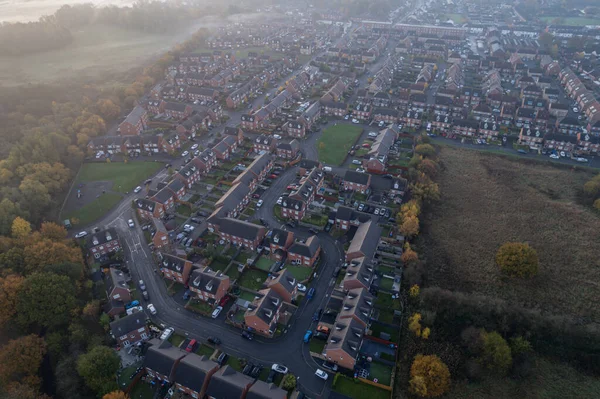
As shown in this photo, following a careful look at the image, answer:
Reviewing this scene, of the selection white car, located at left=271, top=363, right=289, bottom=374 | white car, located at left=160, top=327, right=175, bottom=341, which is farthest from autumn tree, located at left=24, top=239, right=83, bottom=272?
white car, located at left=271, top=363, right=289, bottom=374

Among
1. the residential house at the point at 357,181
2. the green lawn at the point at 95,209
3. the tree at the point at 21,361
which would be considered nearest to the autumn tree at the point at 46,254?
the tree at the point at 21,361

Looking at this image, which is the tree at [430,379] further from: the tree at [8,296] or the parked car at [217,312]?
the tree at [8,296]

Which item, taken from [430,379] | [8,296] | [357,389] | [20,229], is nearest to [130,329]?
[8,296]

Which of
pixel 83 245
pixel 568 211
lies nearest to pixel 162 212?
pixel 83 245

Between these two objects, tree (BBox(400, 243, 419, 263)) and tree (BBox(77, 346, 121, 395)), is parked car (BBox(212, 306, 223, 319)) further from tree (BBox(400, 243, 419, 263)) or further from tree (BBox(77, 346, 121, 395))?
tree (BBox(400, 243, 419, 263))

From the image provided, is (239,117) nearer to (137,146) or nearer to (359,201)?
(137,146)

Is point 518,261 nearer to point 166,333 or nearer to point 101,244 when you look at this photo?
point 166,333
